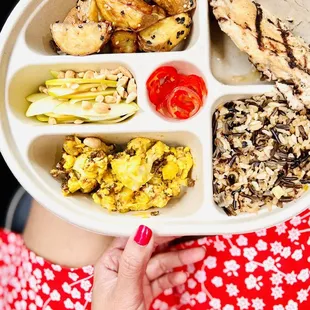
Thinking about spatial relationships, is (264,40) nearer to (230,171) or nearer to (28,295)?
(230,171)

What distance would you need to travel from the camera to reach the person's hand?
1.78 metres

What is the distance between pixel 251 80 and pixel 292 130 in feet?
0.80

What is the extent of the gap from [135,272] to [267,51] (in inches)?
31.3

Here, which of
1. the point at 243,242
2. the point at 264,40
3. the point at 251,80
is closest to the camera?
the point at 264,40

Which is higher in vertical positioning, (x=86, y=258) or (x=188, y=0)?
(x=188, y=0)

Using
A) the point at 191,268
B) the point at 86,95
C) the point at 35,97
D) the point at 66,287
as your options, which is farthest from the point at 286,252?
the point at 35,97

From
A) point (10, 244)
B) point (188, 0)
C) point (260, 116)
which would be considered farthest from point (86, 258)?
point (188, 0)

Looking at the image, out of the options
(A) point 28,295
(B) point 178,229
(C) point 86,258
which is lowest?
(A) point 28,295

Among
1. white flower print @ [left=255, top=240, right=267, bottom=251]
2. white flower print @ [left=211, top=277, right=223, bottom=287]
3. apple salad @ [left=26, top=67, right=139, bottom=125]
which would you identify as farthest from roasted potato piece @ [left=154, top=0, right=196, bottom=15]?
white flower print @ [left=211, top=277, right=223, bottom=287]

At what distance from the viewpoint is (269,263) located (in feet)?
7.16

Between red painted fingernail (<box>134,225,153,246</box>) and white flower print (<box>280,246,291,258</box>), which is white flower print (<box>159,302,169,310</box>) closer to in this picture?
white flower print (<box>280,246,291,258</box>)

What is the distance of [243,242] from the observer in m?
2.18

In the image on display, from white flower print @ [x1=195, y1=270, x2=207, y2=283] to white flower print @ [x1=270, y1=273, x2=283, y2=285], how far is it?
0.25 meters

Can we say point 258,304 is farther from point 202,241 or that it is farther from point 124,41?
point 124,41
